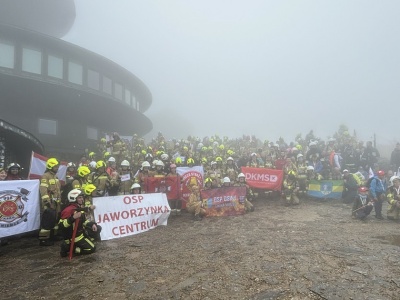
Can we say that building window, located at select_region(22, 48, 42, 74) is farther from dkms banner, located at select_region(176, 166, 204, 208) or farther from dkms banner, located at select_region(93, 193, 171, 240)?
dkms banner, located at select_region(93, 193, 171, 240)

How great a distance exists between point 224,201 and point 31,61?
16113mm

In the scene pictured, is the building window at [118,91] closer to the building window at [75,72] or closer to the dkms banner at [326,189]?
the building window at [75,72]

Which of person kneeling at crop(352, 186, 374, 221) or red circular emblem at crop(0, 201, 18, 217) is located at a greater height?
red circular emblem at crop(0, 201, 18, 217)

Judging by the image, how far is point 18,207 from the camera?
7.68 m

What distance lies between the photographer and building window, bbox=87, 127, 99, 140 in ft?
75.4

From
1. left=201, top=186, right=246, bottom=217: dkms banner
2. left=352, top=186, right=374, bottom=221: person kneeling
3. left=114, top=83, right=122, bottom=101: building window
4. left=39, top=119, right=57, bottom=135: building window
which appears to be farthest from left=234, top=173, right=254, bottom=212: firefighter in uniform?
left=114, top=83, right=122, bottom=101: building window

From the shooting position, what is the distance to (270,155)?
16.8 meters

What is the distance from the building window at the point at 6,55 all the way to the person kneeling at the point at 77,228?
1571 centimetres

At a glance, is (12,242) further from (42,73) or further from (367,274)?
(42,73)

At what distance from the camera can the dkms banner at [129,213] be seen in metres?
8.50

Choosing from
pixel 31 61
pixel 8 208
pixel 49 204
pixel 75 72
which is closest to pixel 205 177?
pixel 49 204

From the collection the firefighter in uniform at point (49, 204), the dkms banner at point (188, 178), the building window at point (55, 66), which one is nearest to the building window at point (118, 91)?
the building window at point (55, 66)

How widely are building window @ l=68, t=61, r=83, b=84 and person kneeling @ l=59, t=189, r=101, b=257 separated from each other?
52.7ft

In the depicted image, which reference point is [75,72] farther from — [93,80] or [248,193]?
[248,193]
